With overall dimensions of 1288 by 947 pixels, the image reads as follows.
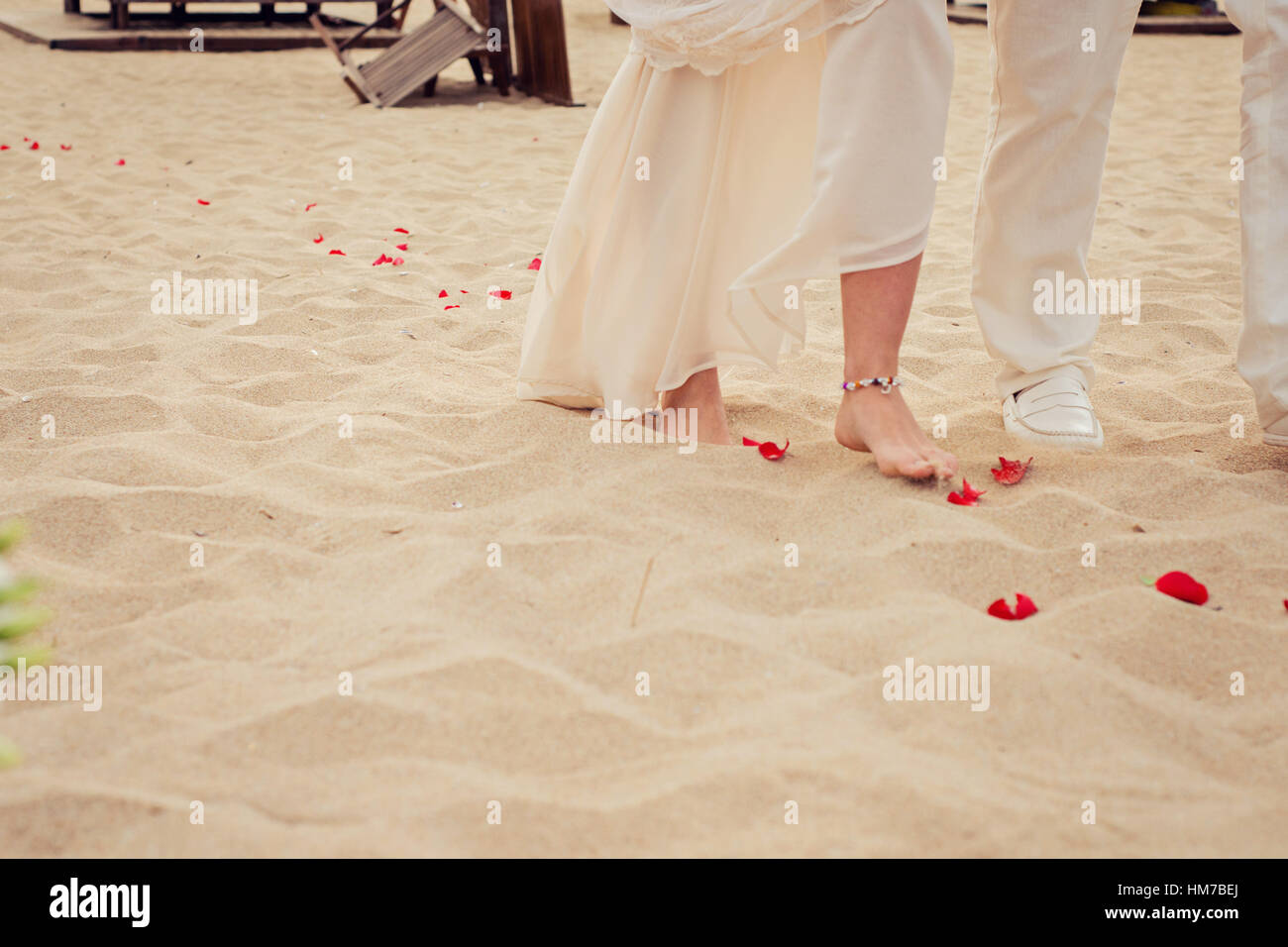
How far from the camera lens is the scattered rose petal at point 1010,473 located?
1907mm

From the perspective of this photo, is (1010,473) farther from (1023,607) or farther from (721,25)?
(721,25)

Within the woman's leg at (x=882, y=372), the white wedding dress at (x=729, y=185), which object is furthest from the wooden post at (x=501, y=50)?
the woman's leg at (x=882, y=372)

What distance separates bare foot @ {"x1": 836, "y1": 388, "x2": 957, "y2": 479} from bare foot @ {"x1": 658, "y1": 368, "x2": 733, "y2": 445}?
0.22m

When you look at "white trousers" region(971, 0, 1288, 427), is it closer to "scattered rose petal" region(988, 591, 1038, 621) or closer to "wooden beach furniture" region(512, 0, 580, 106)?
"scattered rose petal" region(988, 591, 1038, 621)

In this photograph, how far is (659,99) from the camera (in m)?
1.93

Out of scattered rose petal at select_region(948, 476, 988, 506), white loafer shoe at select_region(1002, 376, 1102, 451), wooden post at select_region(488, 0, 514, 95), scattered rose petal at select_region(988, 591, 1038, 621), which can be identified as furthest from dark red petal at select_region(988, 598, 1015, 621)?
wooden post at select_region(488, 0, 514, 95)

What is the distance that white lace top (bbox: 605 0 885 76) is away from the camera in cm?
173

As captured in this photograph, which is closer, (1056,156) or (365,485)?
(365,485)

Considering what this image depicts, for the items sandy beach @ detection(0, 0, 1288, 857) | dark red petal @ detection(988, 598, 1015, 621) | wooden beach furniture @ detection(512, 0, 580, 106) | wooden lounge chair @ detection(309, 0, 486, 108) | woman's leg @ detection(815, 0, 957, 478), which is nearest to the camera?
sandy beach @ detection(0, 0, 1288, 857)

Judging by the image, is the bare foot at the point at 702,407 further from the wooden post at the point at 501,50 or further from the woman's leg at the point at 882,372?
the wooden post at the point at 501,50

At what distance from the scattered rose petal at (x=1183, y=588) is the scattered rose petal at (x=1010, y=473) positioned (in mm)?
414

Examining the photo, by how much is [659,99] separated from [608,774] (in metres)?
1.21

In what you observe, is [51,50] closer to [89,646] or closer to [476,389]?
[476,389]
